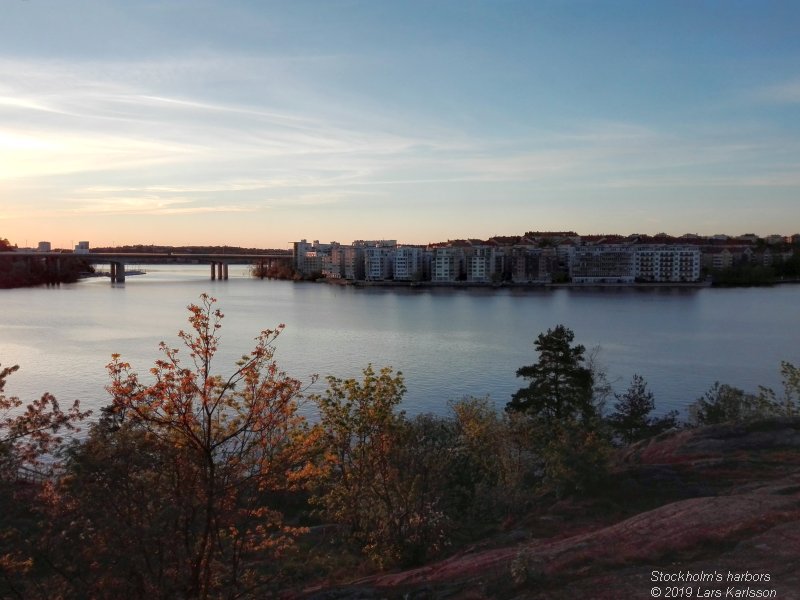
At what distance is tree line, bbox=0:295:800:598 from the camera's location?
2.86m

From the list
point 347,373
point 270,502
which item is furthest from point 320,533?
point 347,373

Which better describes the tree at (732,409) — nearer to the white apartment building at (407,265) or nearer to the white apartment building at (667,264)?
the white apartment building at (667,264)

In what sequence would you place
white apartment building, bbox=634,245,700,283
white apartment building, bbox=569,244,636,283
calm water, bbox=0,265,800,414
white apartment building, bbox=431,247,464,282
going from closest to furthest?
1. calm water, bbox=0,265,800,414
2. white apartment building, bbox=634,245,700,283
3. white apartment building, bbox=569,244,636,283
4. white apartment building, bbox=431,247,464,282

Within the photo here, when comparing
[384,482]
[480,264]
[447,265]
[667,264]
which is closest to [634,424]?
[384,482]

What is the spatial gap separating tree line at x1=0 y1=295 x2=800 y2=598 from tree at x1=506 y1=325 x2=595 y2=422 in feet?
0.42

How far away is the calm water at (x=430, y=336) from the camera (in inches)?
573

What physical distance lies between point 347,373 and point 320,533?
941 centimetres

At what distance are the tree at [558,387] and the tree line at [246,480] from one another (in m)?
0.13

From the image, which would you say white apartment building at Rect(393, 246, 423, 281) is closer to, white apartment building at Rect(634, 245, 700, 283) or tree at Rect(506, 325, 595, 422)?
white apartment building at Rect(634, 245, 700, 283)

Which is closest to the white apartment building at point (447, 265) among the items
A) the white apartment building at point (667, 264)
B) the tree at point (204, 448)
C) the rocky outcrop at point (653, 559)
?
the white apartment building at point (667, 264)

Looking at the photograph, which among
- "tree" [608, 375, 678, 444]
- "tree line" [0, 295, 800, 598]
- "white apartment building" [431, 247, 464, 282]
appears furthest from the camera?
"white apartment building" [431, 247, 464, 282]

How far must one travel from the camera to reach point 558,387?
9703mm

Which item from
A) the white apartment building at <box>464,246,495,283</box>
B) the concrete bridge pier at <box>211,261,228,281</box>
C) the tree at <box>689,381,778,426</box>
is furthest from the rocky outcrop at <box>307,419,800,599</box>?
the concrete bridge pier at <box>211,261,228,281</box>

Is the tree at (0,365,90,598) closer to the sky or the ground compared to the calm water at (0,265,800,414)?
closer to the sky
